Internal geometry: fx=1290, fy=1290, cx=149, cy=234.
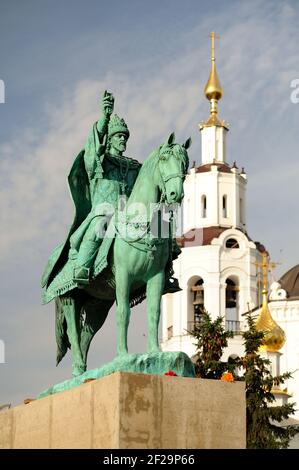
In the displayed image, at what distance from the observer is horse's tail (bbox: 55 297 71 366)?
15945mm

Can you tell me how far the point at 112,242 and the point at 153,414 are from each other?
2204 millimetres

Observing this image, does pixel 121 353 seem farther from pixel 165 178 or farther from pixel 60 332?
pixel 60 332

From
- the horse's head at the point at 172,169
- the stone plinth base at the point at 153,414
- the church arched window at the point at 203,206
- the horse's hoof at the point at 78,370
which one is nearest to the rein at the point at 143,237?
the horse's head at the point at 172,169

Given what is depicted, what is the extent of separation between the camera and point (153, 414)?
1291 cm

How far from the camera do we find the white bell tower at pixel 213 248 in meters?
64.6

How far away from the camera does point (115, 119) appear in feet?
50.5

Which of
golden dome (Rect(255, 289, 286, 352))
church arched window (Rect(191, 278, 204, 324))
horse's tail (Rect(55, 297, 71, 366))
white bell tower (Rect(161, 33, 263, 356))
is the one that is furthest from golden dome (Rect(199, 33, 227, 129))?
horse's tail (Rect(55, 297, 71, 366))

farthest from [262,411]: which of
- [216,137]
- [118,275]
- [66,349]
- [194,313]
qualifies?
[216,137]

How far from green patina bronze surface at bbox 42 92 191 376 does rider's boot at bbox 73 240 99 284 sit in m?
0.01

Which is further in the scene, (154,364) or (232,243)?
(232,243)

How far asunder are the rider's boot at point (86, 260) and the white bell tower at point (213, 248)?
48.5 m

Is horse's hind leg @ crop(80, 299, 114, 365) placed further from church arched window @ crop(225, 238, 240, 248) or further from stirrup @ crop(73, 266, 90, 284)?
church arched window @ crop(225, 238, 240, 248)

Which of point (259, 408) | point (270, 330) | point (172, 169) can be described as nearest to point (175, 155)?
point (172, 169)
